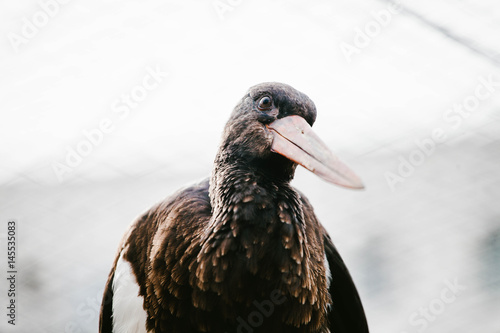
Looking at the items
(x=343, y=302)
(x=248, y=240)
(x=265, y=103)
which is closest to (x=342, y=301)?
(x=343, y=302)

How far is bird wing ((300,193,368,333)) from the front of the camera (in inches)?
53.0

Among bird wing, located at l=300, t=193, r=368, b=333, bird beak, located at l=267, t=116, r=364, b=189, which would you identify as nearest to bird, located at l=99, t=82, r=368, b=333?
bird beak, located at l=267, t=116, r=364, b=189

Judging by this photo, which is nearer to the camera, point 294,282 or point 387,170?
point 294,282

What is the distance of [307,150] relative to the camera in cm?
96

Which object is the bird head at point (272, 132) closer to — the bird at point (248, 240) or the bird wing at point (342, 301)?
the bird at point (248, 240)

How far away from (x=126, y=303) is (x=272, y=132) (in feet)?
2.38

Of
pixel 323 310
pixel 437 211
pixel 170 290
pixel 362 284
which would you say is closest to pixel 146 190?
pixel 170 290

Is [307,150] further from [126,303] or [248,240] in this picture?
[126,303]

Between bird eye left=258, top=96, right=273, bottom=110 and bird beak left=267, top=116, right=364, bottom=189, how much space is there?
55 millimetres

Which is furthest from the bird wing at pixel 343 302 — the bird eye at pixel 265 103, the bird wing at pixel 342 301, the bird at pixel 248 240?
the bird eye at pixel 265 103

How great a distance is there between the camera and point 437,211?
268 cm

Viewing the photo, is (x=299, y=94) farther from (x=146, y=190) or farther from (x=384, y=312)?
(x=384, y=312)

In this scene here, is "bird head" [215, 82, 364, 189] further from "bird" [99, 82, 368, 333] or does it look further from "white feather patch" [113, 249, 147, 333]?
"white feather patch" [113, 249, 147, 333]

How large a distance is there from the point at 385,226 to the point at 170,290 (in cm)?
209
